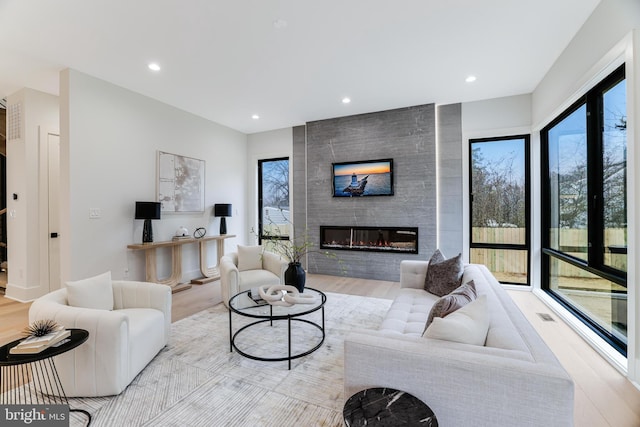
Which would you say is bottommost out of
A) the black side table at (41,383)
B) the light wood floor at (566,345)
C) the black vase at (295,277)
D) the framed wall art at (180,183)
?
the light wood floor at (566,345)

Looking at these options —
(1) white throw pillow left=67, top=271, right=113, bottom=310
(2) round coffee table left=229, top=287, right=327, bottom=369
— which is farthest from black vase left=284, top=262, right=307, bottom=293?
(1) white throw pillow left=67, top=271, right=113, bottom=310

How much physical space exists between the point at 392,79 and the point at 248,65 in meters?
1.89

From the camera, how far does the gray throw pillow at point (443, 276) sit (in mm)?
2825

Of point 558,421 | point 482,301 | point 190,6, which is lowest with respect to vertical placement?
point 558,421

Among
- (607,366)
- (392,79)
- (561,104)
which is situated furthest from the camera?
(392,79)

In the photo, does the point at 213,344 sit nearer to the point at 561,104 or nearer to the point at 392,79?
the point at 392,79

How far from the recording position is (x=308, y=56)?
10.7 ft

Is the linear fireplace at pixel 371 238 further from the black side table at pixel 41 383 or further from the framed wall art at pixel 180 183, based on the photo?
the black side table at pixel 41 383

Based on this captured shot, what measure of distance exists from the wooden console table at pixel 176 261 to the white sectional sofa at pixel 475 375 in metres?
3.82

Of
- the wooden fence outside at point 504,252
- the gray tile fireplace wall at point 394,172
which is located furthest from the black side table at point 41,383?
the wooden fence outside at point 504,252

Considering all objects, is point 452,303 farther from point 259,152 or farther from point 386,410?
point 259,152

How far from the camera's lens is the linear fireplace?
16.2 feet

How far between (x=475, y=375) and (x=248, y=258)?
131 inches

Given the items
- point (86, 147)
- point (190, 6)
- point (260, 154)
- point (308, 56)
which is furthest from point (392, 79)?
point (86, 147)
